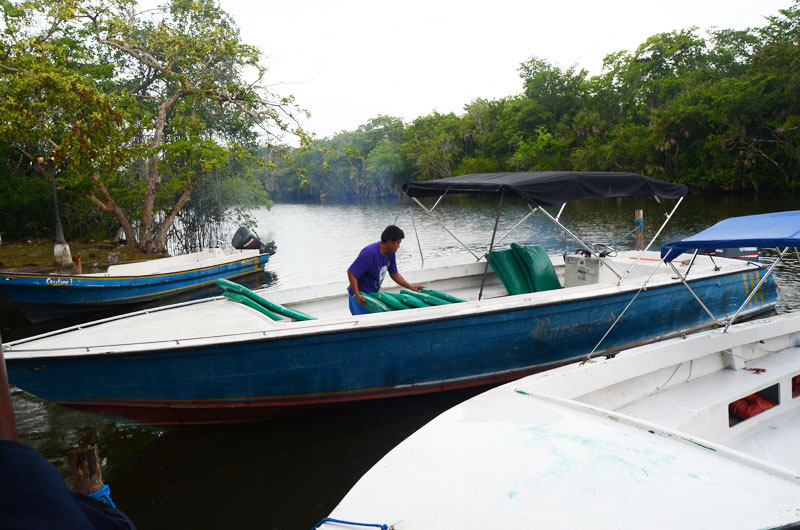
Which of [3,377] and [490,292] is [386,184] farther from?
[3,377]

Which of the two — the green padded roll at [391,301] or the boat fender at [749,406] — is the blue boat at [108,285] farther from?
the boat fender at [749,406]

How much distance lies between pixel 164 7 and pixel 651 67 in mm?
47196

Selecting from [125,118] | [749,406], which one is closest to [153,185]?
[125,118]

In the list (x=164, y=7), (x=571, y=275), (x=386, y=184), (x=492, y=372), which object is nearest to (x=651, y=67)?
(x=386, y=184)

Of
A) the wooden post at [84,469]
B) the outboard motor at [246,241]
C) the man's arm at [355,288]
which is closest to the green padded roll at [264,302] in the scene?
the man's arm at [355,288]

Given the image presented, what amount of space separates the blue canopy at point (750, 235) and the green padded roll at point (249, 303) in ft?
13.5

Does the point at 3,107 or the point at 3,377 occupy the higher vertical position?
the point at 3,107

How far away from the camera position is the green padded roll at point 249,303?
5.92 metres

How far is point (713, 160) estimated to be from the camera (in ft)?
122

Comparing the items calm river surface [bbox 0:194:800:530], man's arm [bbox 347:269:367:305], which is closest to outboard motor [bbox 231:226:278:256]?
calm river surface [bbox 0:194:800:530]

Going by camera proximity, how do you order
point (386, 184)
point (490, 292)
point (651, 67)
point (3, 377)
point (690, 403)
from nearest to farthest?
point (3, 377), point (690, 403), point (490, 292), point (651, 67), point (386, 184)

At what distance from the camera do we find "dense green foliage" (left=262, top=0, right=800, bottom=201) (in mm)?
34147

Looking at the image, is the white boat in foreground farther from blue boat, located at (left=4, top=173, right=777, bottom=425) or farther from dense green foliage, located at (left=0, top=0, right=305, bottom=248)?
dense green foliage, located at (left=0, top=0, right=305, bottom=248)

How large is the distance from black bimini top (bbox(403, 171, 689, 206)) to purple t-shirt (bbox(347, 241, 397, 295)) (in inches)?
47.9
